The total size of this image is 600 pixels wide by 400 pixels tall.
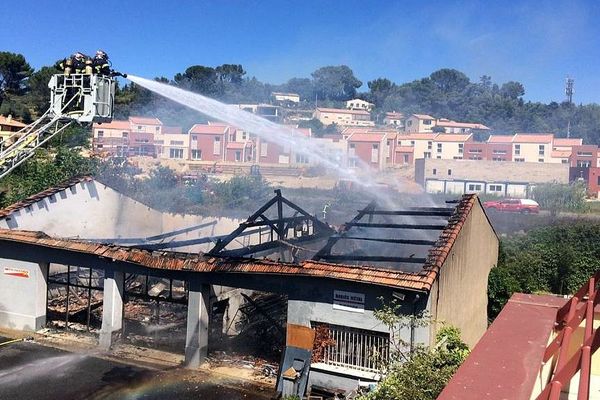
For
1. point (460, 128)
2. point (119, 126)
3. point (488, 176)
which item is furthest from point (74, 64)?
point (460, 128)

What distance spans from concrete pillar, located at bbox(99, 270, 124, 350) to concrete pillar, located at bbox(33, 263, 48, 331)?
2.58m

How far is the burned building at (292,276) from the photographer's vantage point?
13406mm

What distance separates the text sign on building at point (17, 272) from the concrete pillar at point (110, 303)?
3111mm

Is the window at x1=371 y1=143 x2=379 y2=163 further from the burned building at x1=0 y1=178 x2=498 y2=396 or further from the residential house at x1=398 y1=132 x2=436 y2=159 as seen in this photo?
the burned building at x1=0 y1=178 x2=498 y2=396

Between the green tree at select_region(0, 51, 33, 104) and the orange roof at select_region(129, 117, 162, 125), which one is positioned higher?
the green tree at select_region(0, 51, 33, 104)

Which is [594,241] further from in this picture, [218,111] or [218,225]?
[218,111]

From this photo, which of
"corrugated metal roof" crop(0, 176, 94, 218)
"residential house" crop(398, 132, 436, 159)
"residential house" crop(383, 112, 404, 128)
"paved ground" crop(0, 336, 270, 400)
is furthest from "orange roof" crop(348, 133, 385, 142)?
"paved ground" crop(0, 336, 270, 400)

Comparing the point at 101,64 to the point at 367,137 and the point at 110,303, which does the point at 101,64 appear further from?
the point at 367,137

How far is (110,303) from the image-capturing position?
16797mm

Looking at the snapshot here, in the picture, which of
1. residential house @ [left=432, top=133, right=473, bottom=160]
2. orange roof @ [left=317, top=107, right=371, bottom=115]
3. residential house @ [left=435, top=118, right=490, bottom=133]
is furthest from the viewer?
orange roof @ [left=317, top=107, right=371, bottom=115]

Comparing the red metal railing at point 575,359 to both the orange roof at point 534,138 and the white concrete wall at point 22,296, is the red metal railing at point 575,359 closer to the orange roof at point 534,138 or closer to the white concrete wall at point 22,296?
the white concrete wall at point 22,296

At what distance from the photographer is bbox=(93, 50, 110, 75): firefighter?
1500 centimetres

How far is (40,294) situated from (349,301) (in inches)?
407

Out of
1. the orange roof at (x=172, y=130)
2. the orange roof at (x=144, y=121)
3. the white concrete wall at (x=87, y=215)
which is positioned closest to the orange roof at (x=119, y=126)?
the orange roof at (x=144, y=121)
